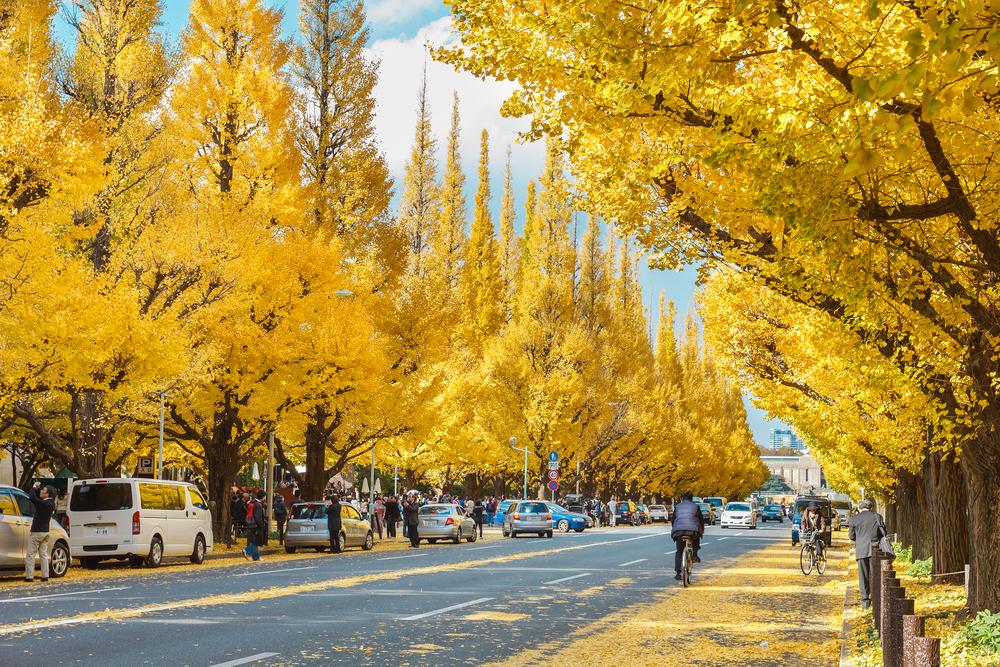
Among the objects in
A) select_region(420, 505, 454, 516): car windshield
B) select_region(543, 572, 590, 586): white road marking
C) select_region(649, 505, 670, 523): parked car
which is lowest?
select_region(649, 505, 670, 523): parked car

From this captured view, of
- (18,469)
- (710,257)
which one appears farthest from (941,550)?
(18,469)

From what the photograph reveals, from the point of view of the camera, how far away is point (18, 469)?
→ 56.7m

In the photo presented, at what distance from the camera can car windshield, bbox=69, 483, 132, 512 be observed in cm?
2402

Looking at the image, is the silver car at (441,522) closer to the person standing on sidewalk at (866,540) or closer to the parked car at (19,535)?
the parked car at (19,535)

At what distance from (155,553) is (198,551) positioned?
6.11 ft

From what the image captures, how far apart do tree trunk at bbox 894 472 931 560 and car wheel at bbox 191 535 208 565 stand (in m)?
16.4

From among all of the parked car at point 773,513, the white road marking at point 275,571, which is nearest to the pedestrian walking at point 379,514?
the white road marking at point 275,571

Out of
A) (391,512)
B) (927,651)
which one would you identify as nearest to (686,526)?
(927,651)

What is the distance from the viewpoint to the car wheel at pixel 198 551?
26250 mm

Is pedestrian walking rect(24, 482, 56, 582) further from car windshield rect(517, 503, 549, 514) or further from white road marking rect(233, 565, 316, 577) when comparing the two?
car windshield rect(517, 503, 549, 514)

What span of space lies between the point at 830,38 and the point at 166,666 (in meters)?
7.48

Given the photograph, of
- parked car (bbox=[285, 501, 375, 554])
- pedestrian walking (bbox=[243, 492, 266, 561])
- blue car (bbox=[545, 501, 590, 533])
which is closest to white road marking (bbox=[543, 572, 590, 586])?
pedestrian walking (bbox=[243, 492, 266, 561])

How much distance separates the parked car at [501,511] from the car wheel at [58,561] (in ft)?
98.1

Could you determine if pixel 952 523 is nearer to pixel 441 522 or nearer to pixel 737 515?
pixel 441 522
